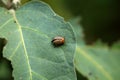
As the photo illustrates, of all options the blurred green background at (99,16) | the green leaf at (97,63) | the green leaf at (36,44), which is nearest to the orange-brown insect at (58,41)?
the green leaf at (36,44)

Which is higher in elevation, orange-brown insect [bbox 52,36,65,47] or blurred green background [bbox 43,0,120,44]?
orange-brown insect [bbox 52,36,65,47]

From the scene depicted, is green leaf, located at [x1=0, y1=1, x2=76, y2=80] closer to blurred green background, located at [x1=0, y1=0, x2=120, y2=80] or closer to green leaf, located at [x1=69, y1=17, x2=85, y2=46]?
green leaf, located at [x1=69, y1=17, x2=85, y2=46]

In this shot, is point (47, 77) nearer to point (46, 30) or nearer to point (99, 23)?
point (46, 30)

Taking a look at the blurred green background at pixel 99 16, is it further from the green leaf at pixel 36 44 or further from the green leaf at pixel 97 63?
the green leaf at pixel 36 44

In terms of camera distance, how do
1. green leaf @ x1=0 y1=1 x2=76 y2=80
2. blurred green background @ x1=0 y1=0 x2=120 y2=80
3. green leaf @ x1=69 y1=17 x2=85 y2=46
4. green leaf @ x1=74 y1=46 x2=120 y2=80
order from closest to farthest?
1. green leaf @ x1=0 y1=1 x2=76 y2=80
2. green leaf @ x1=74 y1=46 x2=120 y2=80
3. green leaf @ x1=69 y1=17 x2=85 y2=46
4. blurred green background @ x1=0 y1=0 x2=120 y2=80

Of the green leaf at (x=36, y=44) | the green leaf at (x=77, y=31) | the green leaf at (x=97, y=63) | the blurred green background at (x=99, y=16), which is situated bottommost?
the blurred green background at (x=99, y=16)

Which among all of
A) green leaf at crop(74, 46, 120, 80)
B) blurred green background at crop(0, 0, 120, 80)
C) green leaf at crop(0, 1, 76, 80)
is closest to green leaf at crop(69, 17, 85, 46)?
green leaf at crop(74, 46, 120, 80)

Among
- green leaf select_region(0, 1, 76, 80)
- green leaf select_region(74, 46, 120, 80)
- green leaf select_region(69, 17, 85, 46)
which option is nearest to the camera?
green leaf select_region(0, 1, 76, 80)

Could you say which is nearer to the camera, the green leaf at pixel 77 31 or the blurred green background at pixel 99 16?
the green leaf at pixel 77 31
